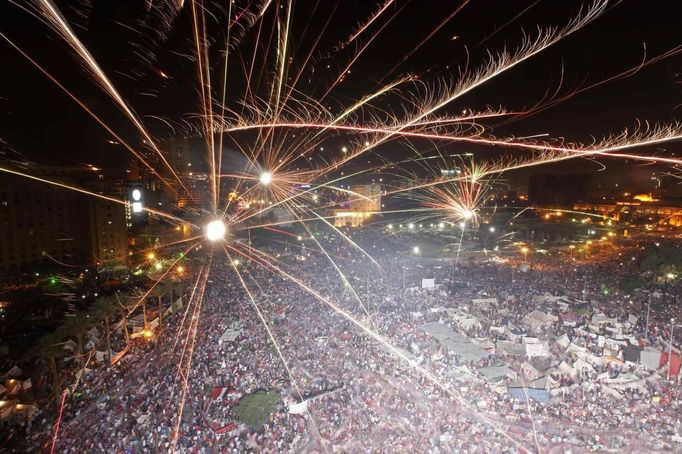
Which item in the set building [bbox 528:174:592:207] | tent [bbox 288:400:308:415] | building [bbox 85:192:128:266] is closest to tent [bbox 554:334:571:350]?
tent [bbox 288:400:308:415]

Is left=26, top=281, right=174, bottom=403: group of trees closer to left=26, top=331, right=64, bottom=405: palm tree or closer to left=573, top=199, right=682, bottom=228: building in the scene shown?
left=26, top=331, right=64, bottom=405: palm tree

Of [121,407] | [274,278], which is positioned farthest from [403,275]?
[121,407]

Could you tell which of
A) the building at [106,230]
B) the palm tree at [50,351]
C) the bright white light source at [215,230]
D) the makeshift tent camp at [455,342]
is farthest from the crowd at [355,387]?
the bright white light source at [215,230]

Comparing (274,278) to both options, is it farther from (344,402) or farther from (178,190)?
(178,190)

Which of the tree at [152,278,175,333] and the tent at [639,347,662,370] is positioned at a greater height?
the tree at [152,278,175,333]

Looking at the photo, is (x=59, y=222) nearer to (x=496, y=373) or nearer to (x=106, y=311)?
(x=106, y=311)
